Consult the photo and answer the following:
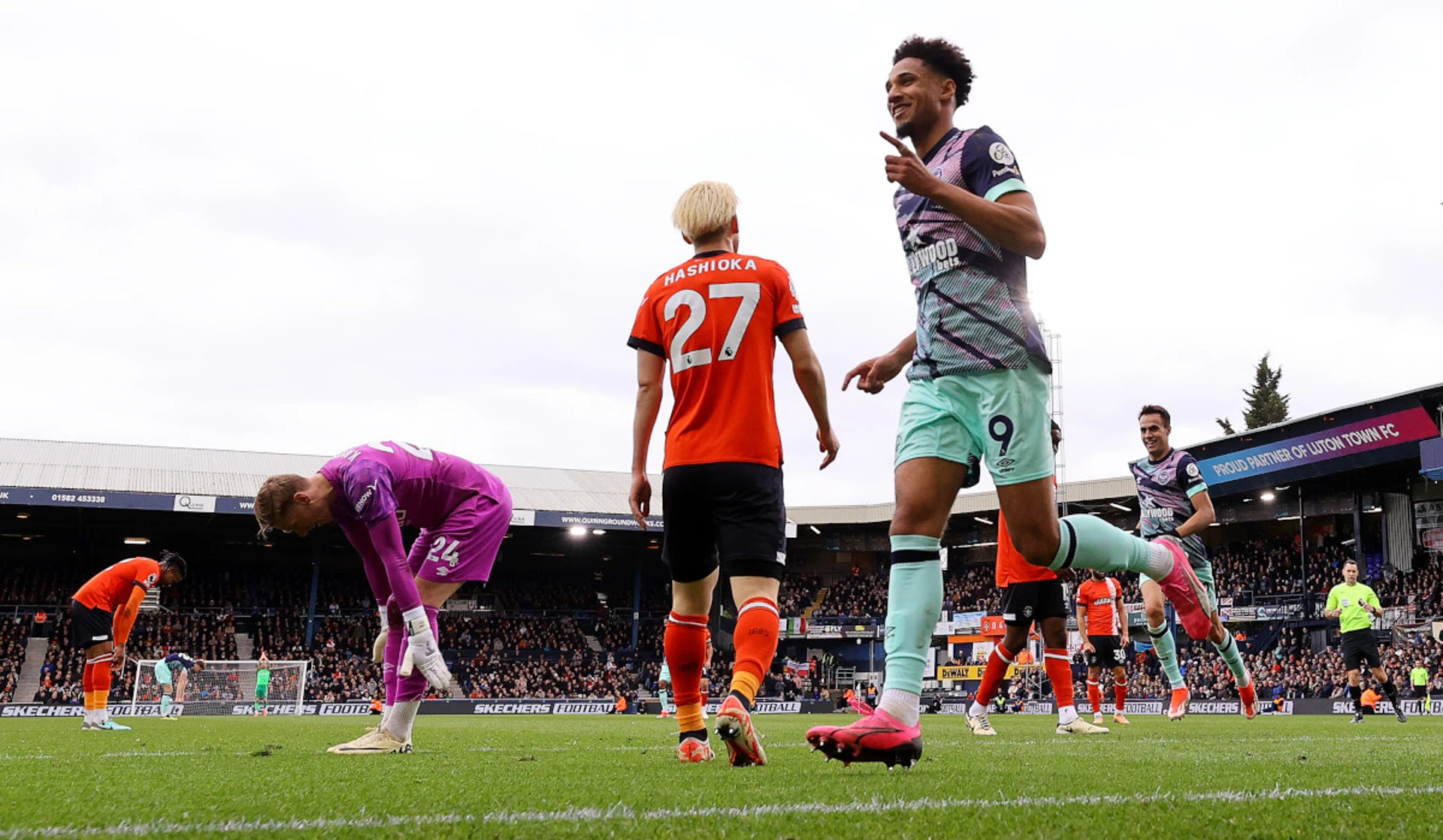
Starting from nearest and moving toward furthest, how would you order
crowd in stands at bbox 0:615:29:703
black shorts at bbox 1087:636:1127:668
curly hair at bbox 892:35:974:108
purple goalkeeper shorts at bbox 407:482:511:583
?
curly hair at bbox 892:35:974:108
purple goalkeeper shorts at bbox 407:482:511:583
black shorts at bbox 1087:636:1127:668
crowd in stands at bbox 0:615:29:703

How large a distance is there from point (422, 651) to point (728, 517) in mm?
1573

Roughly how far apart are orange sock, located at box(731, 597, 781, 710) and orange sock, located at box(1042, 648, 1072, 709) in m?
5.36

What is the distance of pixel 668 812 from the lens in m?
2.43

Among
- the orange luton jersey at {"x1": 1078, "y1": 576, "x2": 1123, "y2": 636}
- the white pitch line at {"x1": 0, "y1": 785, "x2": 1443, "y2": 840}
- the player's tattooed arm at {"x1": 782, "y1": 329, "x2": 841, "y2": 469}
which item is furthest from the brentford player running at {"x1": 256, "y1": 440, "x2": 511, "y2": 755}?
the orange luton jersey at {"x1": 1078, "y1": 576, "x2": 1123, "y2": 636}

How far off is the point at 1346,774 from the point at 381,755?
387cm

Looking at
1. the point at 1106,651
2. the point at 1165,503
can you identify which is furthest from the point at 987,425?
the point at 1106,651

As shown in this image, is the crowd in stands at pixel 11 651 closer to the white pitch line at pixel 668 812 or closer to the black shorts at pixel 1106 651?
the black shorts at pixel 1106 651

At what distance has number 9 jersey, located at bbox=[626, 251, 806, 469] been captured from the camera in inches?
172

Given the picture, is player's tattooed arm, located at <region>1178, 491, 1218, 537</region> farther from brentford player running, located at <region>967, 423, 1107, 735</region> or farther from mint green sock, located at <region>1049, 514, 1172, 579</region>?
mint green sock, located at <region>1049, 514, 1172, 579</region>

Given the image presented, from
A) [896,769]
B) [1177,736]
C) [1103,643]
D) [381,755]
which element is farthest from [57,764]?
[1103,643]

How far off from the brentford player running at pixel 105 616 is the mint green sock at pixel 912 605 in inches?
389

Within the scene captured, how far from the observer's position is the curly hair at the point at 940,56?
13.1ft

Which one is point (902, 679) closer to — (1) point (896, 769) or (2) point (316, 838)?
(1) point (896, 769)

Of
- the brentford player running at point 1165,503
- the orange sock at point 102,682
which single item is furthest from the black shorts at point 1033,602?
the orange sock at point 102,682
